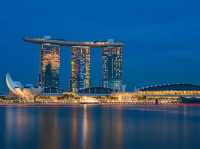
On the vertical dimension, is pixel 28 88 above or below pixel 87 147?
above

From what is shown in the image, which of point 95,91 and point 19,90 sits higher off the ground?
point 95,91

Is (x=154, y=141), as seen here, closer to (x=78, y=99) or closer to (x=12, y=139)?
(x=12, y=139)

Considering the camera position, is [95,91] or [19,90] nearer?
[19,90]

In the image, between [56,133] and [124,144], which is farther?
[56,133]

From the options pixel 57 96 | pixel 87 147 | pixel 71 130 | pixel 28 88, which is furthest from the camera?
pixel 57 96

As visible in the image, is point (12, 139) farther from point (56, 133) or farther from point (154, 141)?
point (154, 141)

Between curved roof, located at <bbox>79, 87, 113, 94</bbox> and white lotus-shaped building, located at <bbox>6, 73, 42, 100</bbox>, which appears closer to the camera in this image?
white lotus-shaped building, located at <bbox>6, 73, 42, 100</bbox>

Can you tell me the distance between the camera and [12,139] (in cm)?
3062

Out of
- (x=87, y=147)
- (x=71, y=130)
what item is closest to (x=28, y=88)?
(x=71, y=130)

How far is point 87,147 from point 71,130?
32.9 ft

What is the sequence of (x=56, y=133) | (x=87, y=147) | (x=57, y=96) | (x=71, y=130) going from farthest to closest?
(x=57, y=96) < (x=71, y=130) < (x=56, y=133) < (x=87, y=147)

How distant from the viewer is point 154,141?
30.0 meters

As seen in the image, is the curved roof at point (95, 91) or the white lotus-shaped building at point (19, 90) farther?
the curved roof at point (95, 91)

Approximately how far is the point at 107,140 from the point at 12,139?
5712 millimetres
